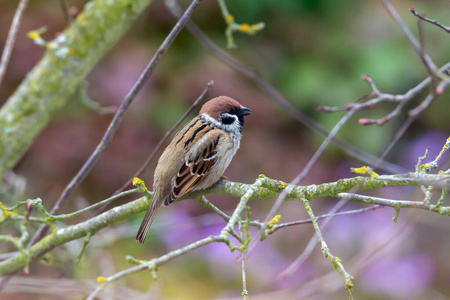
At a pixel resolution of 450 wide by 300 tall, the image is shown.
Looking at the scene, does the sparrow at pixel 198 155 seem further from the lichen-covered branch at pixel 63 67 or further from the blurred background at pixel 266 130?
the blurred background at pixel 266 130

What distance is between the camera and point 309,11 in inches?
237

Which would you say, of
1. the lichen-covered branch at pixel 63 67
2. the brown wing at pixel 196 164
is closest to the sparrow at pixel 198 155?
the brown wing at pixel 196 164

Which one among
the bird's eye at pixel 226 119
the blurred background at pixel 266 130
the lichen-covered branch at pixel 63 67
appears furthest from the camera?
the blurred background at pixel 266 130

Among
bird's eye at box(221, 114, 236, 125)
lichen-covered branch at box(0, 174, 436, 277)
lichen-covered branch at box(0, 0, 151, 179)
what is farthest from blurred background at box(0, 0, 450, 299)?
lichen-covered branch at box(0, 174, 436, 277)

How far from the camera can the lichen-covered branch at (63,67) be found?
2895 millimetres

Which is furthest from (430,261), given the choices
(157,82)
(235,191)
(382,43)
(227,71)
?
(235,191)

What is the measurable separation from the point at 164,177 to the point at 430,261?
348cm

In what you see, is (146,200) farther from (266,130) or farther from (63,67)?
(266,130)

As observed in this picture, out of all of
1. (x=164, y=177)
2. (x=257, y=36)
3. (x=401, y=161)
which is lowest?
(x=401, y=161)

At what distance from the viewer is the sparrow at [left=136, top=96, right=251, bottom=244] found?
2.69m

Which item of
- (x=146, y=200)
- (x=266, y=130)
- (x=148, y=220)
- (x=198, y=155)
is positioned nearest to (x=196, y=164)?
(x=198, y=155)

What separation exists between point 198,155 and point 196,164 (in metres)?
0.10

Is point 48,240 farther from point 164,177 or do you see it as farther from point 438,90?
point 438,90

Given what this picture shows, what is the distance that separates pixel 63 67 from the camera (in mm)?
2902
